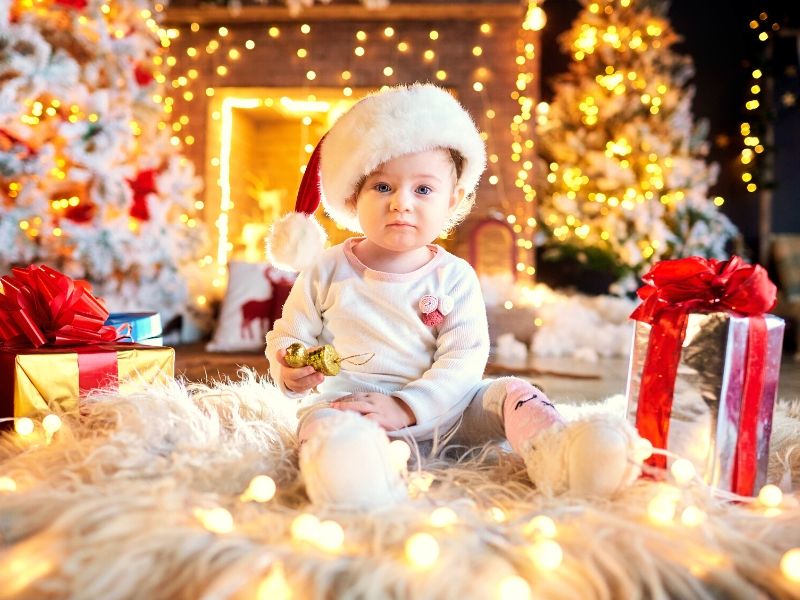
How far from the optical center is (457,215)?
1.16m

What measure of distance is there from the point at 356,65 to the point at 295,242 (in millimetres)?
2491

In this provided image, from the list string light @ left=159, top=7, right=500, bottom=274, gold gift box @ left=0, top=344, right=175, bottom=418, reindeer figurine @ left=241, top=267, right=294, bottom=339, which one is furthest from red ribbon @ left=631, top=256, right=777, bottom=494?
string light @ left=159, top=7, right=500, bottom=274

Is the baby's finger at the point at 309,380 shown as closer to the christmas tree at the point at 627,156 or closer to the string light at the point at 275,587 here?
the string light at the point at 275,587

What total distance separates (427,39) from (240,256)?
4.74 ft

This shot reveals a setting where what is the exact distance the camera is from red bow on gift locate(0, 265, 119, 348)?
44.1 inches

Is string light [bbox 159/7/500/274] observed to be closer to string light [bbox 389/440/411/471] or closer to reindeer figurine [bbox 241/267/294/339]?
reindeer figurine [bbox 241/267/294/339]

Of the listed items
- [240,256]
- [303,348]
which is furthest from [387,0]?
[303,348]

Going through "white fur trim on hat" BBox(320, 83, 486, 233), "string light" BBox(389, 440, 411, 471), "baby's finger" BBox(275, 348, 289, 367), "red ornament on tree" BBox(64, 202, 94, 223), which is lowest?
"string light" BBox(389, 440, 411, 471)

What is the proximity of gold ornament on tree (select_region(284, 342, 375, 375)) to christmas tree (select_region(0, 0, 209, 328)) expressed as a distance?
5.14 ft

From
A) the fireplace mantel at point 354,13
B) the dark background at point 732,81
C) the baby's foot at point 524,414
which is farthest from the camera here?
the dark background at point 732,81

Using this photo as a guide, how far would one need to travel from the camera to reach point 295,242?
110cm

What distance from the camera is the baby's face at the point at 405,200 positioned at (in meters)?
1.01

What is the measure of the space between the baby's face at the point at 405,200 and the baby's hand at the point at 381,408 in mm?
234

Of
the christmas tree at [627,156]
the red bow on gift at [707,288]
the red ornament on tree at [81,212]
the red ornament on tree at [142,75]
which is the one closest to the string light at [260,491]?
the red bow on gift at [707,288]
